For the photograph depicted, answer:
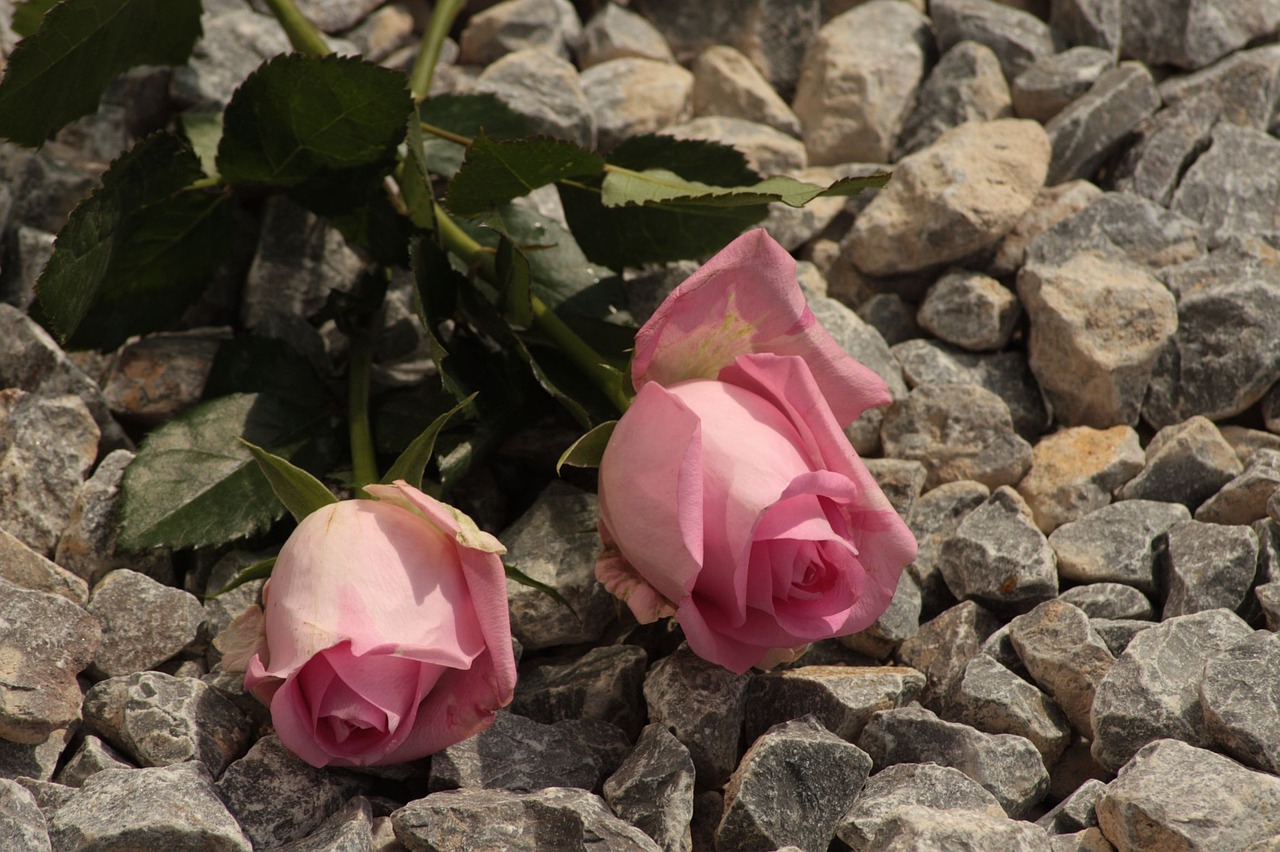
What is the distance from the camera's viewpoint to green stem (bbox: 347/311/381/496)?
4.29ft

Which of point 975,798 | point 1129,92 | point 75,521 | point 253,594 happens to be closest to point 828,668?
point 975,798

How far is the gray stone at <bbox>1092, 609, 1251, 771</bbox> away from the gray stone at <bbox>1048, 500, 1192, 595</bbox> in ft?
0.48

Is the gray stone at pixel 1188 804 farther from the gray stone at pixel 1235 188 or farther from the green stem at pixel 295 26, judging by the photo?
the green stem at pixel 295 26

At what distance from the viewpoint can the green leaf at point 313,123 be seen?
1.36 m

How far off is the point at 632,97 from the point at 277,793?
4.44ft

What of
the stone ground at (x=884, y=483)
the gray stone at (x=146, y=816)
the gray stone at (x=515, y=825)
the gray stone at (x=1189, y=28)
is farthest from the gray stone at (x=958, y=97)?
the gray stone at (x=146, y=816)

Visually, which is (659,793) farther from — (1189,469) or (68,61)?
(68,61)

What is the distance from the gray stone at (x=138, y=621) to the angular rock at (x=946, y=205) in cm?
102

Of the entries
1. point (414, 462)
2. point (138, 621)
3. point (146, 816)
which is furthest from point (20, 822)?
point (414, 462)

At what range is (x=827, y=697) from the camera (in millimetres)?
1219

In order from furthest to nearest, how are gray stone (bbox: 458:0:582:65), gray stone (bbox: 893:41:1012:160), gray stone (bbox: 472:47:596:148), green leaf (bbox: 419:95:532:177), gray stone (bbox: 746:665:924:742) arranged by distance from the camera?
gray stone (bbox: 458:0:582:65), gray stone (bbox: 893:41:1012:160), gray stone (bbox: 472:47:596:148), green leaf (bbox: 419:95:532:177), gray stone (bbox: 746:665:924:742)

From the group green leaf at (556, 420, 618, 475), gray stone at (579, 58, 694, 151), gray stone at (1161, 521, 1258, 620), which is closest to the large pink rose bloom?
green leaf at (556, 420, 618, 475)

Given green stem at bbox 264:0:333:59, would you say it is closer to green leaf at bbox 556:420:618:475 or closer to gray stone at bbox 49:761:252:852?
green leaf at bbox 556:420:618:475

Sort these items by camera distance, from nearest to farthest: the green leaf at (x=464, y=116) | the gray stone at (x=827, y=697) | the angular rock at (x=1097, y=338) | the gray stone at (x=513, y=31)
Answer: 1. the gray stone at (x=827, y=697)
2. the angular rock at (x=1097, y=338)
3. the green leaf at (x=464, y=116)
4. the gray stone at (x=513, y=31)
